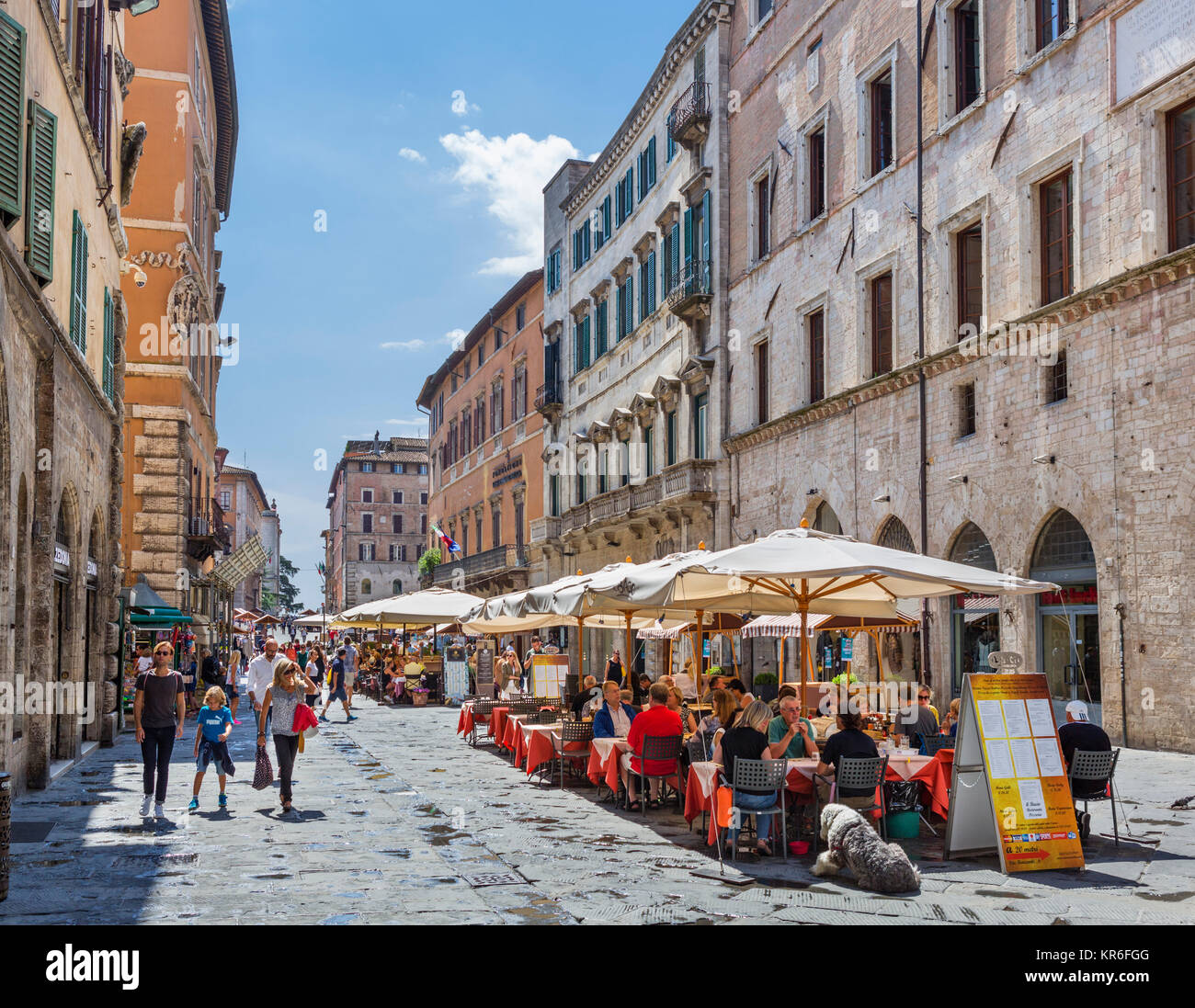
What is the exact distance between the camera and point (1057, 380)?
18422 millimetres

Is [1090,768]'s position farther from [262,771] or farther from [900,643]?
[900,643]

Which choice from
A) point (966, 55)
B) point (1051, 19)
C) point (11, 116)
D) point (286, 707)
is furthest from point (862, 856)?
point (966, 55)

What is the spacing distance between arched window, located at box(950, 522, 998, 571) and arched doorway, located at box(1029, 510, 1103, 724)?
137cm

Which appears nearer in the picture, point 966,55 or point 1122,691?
point 1122,691

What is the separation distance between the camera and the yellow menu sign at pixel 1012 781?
9258 millimetres

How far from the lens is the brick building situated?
328 feet

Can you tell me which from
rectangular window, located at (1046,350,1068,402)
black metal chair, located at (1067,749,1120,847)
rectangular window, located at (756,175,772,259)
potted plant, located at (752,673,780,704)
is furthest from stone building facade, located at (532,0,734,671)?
black metal chair, located at (1067,749,1120,847)

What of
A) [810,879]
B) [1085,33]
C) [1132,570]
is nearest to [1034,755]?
[810,879]

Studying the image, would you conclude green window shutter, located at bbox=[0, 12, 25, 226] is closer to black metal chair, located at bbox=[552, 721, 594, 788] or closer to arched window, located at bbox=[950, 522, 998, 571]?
black metal chair, located at bbox=[552, 721, 594, 788]

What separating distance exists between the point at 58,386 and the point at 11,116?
13.6 ft

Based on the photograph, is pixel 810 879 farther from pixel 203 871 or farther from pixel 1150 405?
pixel 1150 405

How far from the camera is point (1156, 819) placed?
11.4 m

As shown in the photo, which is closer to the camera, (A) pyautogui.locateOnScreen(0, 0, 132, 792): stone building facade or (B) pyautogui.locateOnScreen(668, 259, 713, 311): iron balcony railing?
(A) pyautogui.locateOnScreen(0, 0, 132, 792): stone building facade
